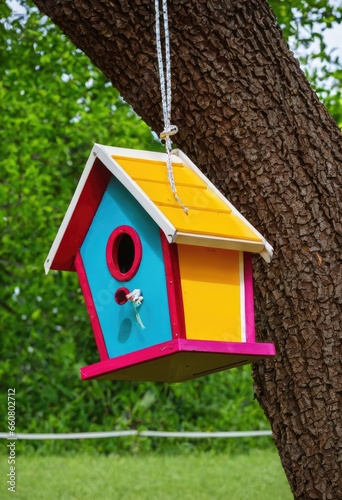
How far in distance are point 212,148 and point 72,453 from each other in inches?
174

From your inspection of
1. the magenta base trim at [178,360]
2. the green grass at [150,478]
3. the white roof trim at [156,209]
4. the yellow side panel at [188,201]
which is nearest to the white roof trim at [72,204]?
the white roof trim at [156,209]

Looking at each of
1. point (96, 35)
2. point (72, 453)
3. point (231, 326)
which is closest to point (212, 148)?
point (96, 35)

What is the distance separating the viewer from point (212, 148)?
2.52 m

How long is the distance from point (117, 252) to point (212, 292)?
0.34m

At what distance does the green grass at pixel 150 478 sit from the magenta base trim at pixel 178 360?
10.0 ft

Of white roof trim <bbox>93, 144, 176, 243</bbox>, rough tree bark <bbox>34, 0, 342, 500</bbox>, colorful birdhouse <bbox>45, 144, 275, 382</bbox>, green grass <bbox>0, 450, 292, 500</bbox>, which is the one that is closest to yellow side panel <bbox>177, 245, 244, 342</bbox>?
colorful birdhouse <bbox>45, 144, 275, 382</bbox>

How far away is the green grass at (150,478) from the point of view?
5.14 metres

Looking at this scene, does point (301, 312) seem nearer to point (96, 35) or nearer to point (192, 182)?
point (192, 182)

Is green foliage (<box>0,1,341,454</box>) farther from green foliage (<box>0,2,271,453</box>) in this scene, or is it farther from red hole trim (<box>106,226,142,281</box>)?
red hole trim (<box>106,226,142,281</box>)

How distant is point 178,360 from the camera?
6.53 ft

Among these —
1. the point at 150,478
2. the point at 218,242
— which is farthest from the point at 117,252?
the point at 150,478

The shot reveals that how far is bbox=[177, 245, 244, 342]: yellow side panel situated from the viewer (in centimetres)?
204

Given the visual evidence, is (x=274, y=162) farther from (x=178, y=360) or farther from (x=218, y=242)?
(x=178, y=360)

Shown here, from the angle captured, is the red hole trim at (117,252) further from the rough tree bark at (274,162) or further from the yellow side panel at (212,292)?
the rough tree bark at (274,162)
